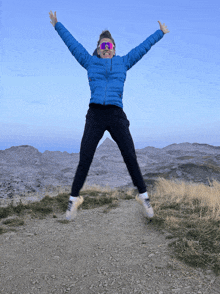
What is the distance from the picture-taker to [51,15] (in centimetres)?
486

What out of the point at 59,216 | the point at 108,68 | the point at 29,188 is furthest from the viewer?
the point at 29,188

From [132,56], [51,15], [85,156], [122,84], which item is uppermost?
[51,15]

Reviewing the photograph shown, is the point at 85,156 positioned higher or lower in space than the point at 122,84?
lower

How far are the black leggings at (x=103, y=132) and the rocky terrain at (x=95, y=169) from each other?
14.3ft

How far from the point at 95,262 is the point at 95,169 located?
54.8 ft

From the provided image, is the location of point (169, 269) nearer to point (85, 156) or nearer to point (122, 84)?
point (85, 156)

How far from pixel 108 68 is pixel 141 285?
3.49 meters

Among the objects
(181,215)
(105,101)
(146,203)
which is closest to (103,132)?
(105,101)

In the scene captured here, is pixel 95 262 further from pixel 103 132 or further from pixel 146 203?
pixel 103 132

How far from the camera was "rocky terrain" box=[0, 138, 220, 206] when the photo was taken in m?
13.8

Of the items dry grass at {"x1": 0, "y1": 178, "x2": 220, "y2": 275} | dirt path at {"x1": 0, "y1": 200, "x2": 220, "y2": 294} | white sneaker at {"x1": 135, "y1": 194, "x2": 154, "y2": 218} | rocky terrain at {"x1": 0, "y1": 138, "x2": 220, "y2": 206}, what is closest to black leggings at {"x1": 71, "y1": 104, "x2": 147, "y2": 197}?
white sneaker at {"x1": 135, "y1": 194, "x2": 154, "y2": 218}

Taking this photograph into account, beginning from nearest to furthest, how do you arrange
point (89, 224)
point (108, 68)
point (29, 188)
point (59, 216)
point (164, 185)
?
point (108, 68)
point (89, 224)
point (59, 216)
point (164, 185)
point (29, 188)

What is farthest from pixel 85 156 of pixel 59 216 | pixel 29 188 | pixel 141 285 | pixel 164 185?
pixel 29 188

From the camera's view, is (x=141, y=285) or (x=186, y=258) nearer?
(x=141, y=285)
